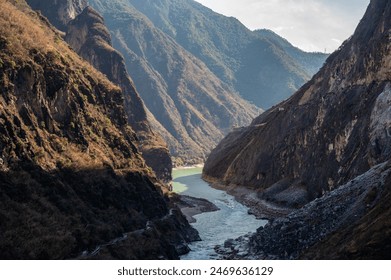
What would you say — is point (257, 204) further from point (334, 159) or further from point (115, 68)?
point (115, 68)

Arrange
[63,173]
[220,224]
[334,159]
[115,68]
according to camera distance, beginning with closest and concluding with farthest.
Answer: [63,173] < [220,224] < [334,159] < [115,68]

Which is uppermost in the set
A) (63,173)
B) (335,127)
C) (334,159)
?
(335,127)

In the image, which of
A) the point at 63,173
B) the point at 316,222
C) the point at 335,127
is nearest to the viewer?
the point at 316,222

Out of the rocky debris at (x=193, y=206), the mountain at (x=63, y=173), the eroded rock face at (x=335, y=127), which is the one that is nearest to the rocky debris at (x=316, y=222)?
the mountain at (x=63, y=173)

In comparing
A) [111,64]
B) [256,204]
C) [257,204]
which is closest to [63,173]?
[257,204]

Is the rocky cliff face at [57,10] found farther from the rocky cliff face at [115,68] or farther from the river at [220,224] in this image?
the river at [220,224]

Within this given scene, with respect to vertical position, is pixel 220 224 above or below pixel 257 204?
below

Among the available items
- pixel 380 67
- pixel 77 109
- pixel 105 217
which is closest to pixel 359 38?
pixel 380 67

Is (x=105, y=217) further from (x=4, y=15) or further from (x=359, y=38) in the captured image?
(x=359, y=38)
